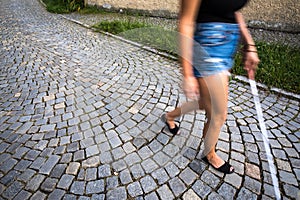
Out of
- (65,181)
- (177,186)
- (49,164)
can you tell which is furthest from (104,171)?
(177,186)

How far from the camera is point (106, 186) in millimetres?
2105

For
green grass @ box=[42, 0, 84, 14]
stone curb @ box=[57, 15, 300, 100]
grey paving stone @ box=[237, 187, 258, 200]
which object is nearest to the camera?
grey paving stone @ box=[237, 187, 258, 200]

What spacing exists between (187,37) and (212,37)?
0.23 m

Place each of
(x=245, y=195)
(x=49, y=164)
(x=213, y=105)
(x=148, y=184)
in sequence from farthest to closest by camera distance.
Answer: (x=49, y=164) → (x=148, y=184) → (x=245, y=195) → (x=213, y=105)

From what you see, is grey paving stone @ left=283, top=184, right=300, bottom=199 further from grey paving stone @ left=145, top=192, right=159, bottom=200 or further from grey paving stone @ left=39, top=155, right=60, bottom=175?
grey paving stone @ left=39, top=155, right=60, bottom=175

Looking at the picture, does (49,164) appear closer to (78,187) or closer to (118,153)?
(78,187)

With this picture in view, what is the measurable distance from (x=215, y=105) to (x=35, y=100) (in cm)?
288

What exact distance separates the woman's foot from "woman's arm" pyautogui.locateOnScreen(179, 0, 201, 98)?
102 cm

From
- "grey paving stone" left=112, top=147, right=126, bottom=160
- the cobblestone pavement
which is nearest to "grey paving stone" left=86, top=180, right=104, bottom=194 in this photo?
the cobblestone pavement

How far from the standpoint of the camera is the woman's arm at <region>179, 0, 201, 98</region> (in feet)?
4.61

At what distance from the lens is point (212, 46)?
160cm

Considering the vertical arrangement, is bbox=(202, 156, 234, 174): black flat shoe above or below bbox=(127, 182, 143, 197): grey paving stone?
above

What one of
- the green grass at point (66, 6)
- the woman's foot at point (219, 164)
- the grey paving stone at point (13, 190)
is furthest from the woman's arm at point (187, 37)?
the green grass at point (66, 6)

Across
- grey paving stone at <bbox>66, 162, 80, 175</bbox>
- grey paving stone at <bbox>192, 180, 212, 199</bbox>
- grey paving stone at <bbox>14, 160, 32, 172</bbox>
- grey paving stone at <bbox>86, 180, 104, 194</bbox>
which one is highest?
grey paving stone at <bbox>192, 180, 212, 199</bbox>
